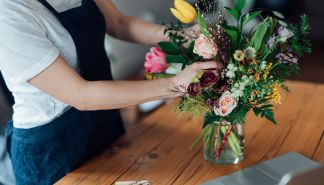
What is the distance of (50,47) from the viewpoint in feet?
4.56

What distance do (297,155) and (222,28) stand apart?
520mm

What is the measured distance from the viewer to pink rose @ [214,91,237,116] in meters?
1.30

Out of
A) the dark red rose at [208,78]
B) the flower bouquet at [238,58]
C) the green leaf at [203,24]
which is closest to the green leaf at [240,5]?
the flower bouquet at [238,58]

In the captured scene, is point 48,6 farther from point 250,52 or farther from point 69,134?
point 250,52

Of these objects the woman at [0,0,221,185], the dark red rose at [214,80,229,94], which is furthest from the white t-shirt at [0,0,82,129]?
the dark red rose at [214,80,229,94]

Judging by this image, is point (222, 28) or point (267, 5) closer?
point (222, 28)

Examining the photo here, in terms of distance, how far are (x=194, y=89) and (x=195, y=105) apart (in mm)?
69

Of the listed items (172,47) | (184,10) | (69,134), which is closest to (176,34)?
(172,47)

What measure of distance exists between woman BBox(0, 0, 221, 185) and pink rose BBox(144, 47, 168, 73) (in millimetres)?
119

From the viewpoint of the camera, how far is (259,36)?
1359mm

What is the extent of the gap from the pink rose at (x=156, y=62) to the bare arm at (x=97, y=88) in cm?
12

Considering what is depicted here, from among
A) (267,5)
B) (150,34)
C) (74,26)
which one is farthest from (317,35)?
(74,26)

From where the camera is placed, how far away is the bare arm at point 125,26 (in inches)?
75.0

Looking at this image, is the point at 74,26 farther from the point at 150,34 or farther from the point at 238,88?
the point at 238,88
